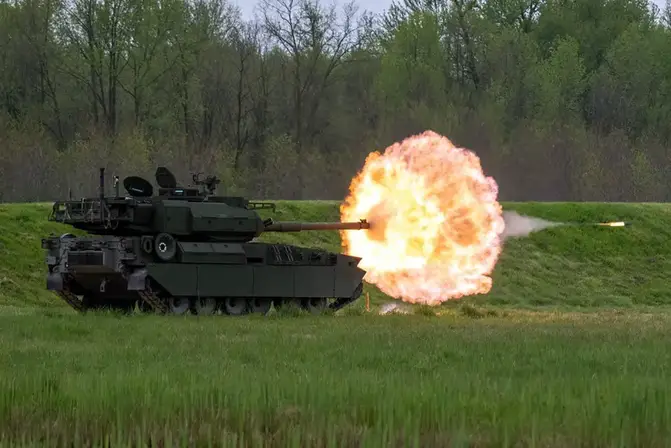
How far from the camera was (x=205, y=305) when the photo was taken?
89.8 ft

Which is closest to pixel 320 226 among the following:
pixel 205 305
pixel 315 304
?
pixel 315 304

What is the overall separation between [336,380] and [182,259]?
15664 mm

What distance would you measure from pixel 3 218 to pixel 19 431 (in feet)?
106

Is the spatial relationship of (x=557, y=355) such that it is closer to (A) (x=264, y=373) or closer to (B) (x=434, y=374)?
(B) (x=434, y=374)

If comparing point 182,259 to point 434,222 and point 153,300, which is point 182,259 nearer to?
point 153,300

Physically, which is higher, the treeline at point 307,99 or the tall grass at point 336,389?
the treeline at point 307,99

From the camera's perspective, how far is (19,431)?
28.6ft

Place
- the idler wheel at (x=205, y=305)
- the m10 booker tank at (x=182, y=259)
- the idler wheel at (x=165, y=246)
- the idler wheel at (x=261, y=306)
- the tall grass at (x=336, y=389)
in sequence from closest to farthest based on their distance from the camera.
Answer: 1. the tall grass at (x=336, y=389)
2. the m10 booker tank at (x=182, y=259)
3. the idler wheel at (x=165, y=246)
4. the idler wheel at (x=205, y=305)
5. the idler wheel at (x=261, y=306)

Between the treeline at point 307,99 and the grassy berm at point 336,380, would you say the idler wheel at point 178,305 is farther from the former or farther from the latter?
the treeline at point 307,99

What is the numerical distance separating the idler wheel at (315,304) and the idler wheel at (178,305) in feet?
10.7

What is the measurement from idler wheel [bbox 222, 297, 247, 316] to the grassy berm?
5.65ft

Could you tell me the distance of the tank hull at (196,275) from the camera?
87.2 feet

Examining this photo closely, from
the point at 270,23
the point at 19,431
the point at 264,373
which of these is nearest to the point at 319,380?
the point at 264,373

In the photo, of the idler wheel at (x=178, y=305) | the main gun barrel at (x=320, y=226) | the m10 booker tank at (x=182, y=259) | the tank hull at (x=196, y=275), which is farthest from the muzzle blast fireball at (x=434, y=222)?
the idler wheel at (x=178, y=305)
